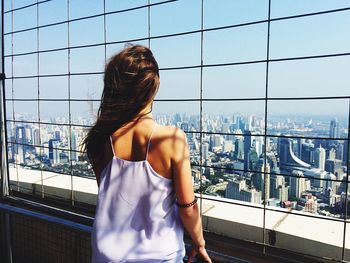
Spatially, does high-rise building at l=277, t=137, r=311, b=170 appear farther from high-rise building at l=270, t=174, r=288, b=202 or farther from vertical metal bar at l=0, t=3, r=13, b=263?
vertical metal bar at l=0, t=3, r=13, b=263

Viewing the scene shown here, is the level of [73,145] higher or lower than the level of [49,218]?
higher

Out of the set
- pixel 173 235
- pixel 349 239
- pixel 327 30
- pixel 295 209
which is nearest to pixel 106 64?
pixel 173 235

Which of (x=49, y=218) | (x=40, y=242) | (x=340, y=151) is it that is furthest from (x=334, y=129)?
(x=40, y=242)

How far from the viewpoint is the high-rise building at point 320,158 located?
1.94m

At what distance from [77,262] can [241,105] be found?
5.18 ft

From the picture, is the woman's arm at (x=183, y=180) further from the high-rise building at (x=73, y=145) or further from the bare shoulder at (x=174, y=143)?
the high-rise building at (x=73, y=145)

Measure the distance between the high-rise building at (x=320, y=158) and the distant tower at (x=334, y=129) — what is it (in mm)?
143

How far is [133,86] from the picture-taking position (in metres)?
0.82

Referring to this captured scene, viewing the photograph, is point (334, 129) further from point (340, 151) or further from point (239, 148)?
point (239, 148)

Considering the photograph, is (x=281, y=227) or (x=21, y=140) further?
(x=21, y=140)

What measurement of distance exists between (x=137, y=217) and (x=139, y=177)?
0.36 feet

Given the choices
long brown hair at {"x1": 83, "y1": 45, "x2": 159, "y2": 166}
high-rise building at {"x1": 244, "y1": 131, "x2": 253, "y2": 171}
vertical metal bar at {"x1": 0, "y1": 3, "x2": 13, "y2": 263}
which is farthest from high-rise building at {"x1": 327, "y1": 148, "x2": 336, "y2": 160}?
vertical metal bar at {"x1": 0, "y1": 3, "x2": 13, "y2": 263}

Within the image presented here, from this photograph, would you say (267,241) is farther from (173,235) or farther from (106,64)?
(106,64)

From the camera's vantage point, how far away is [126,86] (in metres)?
0.82
